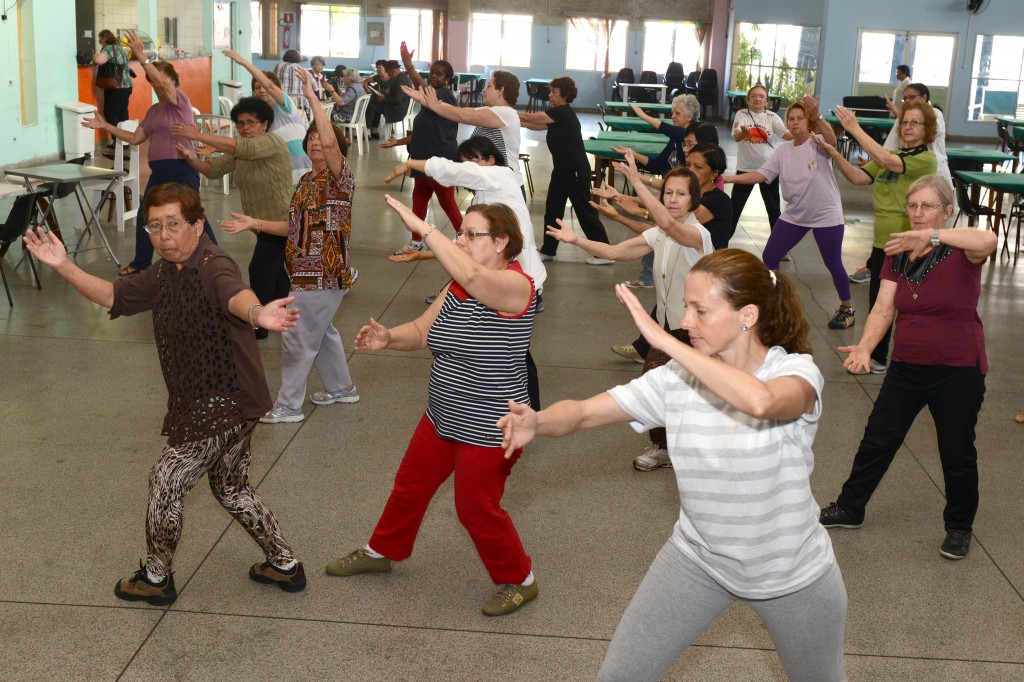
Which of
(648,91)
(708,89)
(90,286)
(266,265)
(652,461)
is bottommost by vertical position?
(652,461)

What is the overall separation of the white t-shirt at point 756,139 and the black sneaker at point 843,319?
9.48 ft

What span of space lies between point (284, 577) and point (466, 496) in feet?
2.72

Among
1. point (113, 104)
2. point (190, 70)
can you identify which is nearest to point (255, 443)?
point (113, 104)

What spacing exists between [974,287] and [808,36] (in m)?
26.0

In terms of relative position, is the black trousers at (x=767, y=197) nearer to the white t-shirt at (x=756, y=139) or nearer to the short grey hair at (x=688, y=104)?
the white t-shirt at (x=756, y=139)

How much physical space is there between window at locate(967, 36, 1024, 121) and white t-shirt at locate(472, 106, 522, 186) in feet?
69.3

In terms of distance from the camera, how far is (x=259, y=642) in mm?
3715

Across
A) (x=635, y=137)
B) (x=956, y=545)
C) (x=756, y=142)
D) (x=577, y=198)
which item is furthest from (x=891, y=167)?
(x=635, y=137)

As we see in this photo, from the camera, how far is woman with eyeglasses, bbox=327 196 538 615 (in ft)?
12.0

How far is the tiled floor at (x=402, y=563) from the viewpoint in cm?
368

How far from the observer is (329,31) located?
110 ft

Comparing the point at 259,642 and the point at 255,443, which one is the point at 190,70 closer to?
the point at 255,443

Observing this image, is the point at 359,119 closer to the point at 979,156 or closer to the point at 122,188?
the point at 122,188

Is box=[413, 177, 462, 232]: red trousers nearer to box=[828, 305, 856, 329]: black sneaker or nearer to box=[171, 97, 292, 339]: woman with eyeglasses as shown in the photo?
box=[171, 97, 292, 339]: woman with eyeglasses
